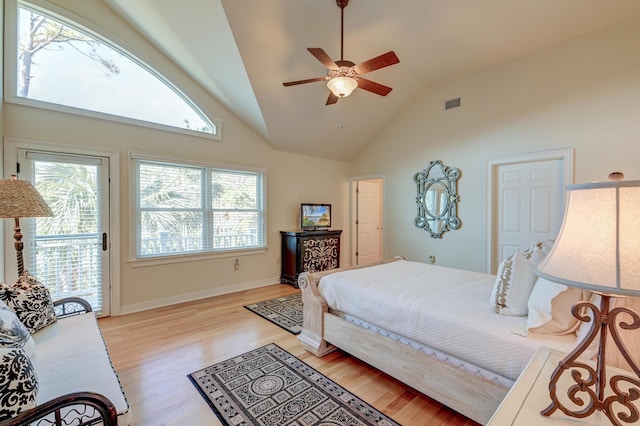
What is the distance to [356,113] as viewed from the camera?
4863 millimetres

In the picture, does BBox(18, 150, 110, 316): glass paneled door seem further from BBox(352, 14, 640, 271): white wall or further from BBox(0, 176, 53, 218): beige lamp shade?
BBox(352, 14, 640, 271): white wall

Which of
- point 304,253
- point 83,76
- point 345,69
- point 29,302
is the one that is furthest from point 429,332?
point 83,76

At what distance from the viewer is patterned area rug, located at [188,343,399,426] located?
1.79m

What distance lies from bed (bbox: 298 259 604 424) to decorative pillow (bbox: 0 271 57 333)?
1.90 metres

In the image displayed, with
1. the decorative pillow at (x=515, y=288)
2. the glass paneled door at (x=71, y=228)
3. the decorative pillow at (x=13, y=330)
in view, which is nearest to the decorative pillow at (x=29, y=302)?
the decorative pillow at (x=13, y=330)

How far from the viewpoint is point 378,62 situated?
251 cm

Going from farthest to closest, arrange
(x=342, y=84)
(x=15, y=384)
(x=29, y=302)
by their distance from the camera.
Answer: (x=342, y=84) → (x=29, y=302) → (x=15, y=384)

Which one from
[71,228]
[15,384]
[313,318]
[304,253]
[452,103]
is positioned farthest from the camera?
[304,253]

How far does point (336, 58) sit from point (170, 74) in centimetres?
236

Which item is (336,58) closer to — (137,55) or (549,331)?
(137,55)

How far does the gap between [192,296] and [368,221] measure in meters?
4.03

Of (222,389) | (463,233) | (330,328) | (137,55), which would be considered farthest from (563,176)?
(137,55)

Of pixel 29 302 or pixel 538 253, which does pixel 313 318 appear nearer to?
pixel 538 253

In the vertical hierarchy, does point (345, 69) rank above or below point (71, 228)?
above
